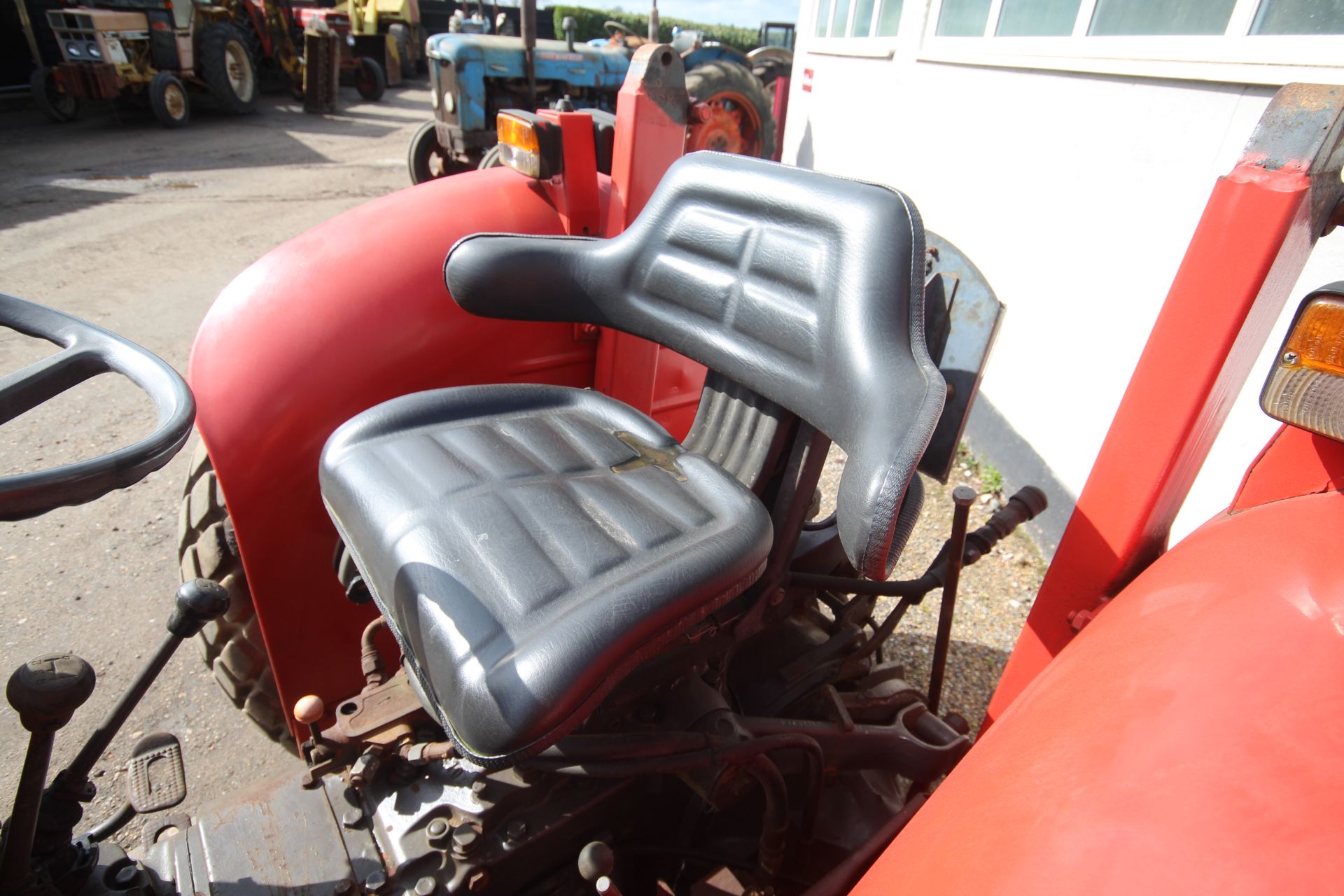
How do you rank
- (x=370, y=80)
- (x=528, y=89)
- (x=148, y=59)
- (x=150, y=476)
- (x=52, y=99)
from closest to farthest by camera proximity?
(x=150, y=476) → (x=528, y=89) → (x=52, y=99) → (x=148, y=59) → (x=370, y=80)

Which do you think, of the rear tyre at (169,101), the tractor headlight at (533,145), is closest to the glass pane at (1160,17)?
the tractor headlight at (533,145)

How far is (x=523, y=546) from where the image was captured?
0.98 metres

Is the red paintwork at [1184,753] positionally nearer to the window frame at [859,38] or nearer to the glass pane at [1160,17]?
the glass pane at [1160,17]

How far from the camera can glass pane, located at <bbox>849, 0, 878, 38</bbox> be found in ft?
15.1

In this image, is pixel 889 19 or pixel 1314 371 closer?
pixel 1314 371

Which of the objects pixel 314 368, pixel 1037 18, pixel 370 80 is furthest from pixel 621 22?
pixel 314 368

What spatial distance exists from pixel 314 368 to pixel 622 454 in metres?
0.54

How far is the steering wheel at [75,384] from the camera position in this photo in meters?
0.60

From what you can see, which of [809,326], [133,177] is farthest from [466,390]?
[133,177]

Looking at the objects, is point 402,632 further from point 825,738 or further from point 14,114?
point 14,114

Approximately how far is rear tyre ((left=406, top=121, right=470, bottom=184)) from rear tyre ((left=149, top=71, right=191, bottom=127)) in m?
4.49

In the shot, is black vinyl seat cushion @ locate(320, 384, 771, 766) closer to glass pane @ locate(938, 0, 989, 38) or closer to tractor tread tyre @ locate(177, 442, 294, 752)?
tractor tread tyre @ locate(177, 442, 294, 752)

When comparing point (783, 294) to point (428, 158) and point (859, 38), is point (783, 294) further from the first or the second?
point (428, 158)

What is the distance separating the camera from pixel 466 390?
1.33m
